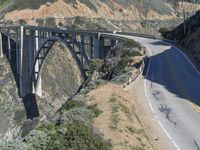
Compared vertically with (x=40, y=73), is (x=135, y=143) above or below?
above

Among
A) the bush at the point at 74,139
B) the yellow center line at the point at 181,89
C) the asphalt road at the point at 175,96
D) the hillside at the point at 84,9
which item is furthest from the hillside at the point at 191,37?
the hillside at the point at 84,9

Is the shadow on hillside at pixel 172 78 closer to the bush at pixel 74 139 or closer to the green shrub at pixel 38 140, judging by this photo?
the bush at pixel 74 139

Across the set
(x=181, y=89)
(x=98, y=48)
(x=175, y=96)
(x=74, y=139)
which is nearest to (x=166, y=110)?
(x=175, y=96)

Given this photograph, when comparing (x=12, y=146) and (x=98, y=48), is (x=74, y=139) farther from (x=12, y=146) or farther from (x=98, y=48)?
(x=98, y=48)

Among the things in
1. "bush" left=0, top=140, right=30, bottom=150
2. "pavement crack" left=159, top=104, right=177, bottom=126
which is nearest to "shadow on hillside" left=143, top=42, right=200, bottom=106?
"pavement crack" left=159, top=104, right=177, bottom=126

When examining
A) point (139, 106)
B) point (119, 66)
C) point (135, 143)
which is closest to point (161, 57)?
point (119, 66)

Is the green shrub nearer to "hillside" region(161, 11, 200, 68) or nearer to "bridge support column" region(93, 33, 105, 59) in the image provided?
"hillside" region(161, 11, 200, 68)

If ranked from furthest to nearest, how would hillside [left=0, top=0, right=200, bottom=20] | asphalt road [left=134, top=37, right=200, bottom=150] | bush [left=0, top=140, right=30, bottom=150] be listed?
1. hillside [left=0, top=0, right=200, bottom=20]
2. asphalt road [left=134, top=37, right=200, bottom=150]
3. bush [left=0, top=140, right=30, bottom=150]

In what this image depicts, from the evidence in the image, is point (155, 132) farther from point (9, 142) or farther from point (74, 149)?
point (9, 142)
